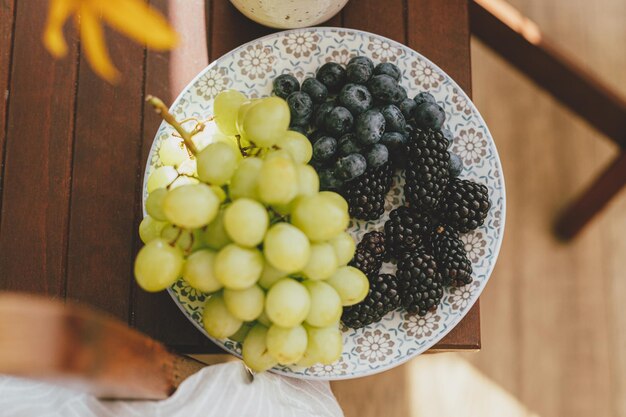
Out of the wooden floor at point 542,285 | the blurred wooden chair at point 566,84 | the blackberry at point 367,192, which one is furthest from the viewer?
the wooden floor at point 542,285

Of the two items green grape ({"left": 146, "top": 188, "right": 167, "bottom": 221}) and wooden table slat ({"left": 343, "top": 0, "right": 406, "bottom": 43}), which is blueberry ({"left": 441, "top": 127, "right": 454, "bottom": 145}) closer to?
wooden table slat ({"left": 343, "top": 0, "right": 406, "bottom": 43})

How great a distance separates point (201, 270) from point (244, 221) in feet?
0.24

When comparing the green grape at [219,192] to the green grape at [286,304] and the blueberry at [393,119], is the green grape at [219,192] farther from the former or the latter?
the blueberry at [393,119]

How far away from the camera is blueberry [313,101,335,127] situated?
27.7 inches

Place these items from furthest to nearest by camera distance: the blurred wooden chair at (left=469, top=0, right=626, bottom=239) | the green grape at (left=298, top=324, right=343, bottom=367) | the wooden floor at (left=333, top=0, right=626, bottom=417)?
the wooden floor at (left=333, top=0, right=626, bottom=417), the blurred wooden chair at (left=469, top=0, right=626, bottom=239), the green grape at (left=298, top=324, right=343, bottom=367)

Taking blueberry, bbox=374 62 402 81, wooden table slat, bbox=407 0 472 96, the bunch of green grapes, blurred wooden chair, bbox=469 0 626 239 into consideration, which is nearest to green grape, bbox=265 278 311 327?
the bunch of green grapes

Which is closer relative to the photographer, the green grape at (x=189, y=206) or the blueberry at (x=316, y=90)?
the green grape at (x=189, y=206)

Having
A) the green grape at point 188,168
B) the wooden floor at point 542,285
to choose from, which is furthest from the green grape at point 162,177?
the wooden floor at point 542,285

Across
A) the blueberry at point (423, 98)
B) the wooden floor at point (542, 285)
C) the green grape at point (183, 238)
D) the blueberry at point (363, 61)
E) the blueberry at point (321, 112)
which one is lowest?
the wooden floor at point (542, 285)

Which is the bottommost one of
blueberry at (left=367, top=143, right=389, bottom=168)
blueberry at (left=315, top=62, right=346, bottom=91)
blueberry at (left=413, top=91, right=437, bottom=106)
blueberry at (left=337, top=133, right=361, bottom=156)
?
blueberry at (left=367, top=143, right=389, bottom=168)

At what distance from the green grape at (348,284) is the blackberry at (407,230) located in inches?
4.6

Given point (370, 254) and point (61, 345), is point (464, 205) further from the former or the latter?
point (61, 345)

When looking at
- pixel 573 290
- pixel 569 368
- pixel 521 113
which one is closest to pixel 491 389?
pixel 569 368

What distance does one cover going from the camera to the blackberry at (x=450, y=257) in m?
0.69
